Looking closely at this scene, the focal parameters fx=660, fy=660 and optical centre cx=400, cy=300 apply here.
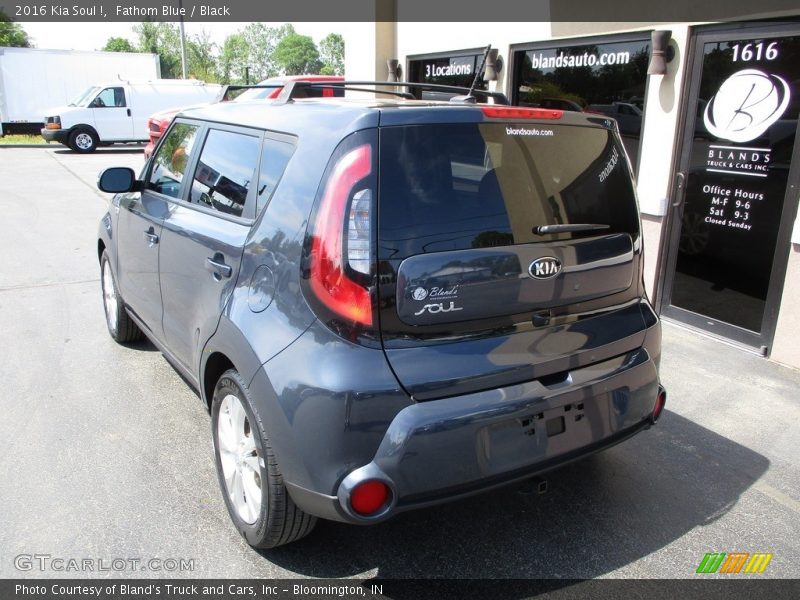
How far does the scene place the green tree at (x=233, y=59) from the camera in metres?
70.4

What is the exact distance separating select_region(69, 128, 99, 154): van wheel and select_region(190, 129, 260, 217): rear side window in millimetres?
20721

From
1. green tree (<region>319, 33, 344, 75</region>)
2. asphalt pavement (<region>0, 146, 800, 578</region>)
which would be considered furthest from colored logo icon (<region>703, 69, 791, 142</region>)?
green tree (<region>319, 33, 344, 75</region>)

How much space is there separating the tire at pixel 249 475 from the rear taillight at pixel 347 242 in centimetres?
58

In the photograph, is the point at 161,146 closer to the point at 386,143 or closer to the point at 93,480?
the point at 93,480

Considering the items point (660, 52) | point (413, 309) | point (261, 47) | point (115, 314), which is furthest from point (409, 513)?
point (261, 47)

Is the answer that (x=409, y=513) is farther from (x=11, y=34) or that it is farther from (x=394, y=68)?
(x=11, y=34)

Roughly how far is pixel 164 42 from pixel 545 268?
7106 centimetres

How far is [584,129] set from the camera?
2.78 meters

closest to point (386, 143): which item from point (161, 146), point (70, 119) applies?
point (161, 146)

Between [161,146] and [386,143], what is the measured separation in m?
2.25

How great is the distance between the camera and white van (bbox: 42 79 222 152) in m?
21.0

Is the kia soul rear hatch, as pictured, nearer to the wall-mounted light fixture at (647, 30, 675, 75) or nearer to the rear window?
the rear window

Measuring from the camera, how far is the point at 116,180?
3.98 metres

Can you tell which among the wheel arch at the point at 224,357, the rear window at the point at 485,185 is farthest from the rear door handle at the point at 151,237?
→ the rear window at the point at 485,185
